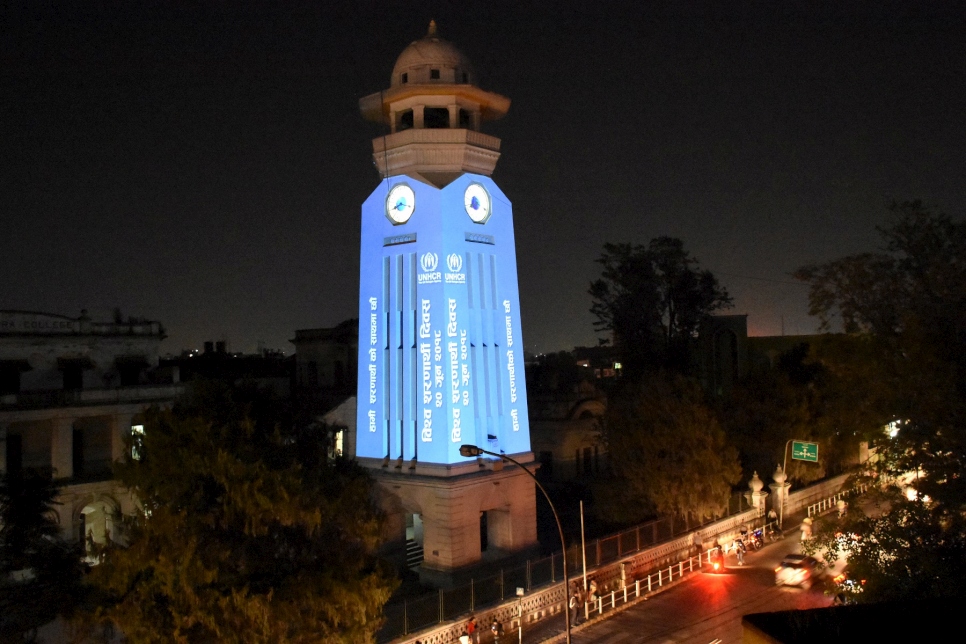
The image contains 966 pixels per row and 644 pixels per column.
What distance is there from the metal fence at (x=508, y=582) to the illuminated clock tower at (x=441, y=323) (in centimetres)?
302

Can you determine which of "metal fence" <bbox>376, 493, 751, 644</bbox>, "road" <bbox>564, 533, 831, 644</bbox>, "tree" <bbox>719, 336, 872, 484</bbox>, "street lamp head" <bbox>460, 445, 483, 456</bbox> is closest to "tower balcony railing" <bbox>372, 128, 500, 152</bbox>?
"street lamp head" <bbox>460, 445, 483, 456</bbox>

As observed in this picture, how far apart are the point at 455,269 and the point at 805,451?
1943cm

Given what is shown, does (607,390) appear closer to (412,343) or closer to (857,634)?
(412,343)

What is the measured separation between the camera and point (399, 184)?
33406 mm

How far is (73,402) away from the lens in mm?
34062

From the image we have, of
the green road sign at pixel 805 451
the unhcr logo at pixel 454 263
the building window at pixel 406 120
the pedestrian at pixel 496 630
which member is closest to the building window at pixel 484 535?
the pedestrian at pixel 496 630

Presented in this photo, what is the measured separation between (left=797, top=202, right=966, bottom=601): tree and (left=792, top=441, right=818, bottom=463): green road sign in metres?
16.5

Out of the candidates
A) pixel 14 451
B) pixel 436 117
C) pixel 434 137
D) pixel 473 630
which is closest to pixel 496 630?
pixel 473 630

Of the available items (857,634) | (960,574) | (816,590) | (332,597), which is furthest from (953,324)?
(332,597)

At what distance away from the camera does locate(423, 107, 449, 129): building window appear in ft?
115

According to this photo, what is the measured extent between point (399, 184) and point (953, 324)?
20569 mm

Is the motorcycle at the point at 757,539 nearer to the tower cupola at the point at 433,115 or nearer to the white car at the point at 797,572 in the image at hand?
the white car at the point at 797,572

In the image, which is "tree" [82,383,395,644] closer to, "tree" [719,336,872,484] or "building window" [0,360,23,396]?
"building window" [0,360,23,396]

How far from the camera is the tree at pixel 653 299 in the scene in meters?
53.9
